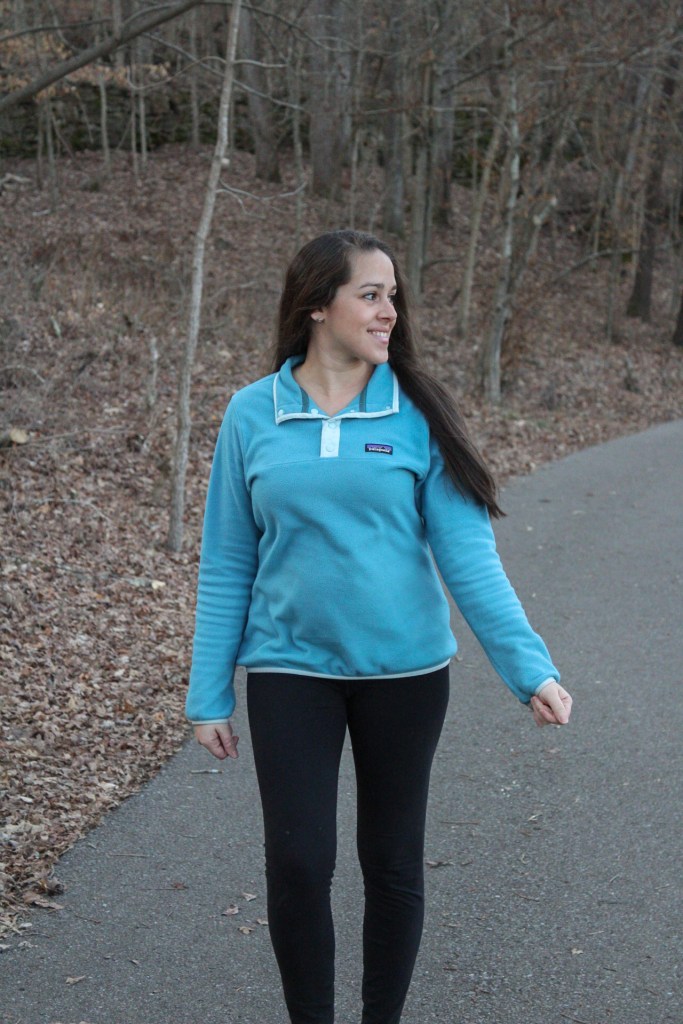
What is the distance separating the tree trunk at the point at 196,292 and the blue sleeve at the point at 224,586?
5175 mm

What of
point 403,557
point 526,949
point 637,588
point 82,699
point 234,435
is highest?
point 234,435

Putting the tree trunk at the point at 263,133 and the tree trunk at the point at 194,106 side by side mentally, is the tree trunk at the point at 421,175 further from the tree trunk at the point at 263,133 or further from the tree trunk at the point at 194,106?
the tree trunk at the point at 194,106

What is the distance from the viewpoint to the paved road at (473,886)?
10.9ft

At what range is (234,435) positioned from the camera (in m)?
2.79

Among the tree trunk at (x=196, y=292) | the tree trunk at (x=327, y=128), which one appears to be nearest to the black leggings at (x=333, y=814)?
the tree trunk at (x=196, y=292)

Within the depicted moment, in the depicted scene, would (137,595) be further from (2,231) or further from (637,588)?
(2,231)

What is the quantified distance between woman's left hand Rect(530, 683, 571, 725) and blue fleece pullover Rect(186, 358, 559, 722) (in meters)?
0.03

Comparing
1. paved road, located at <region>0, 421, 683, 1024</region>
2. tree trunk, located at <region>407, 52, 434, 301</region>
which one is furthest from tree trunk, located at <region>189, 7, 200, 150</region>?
paved road, located at <region>0, 421, 683, 1024</region>

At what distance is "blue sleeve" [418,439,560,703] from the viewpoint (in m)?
2.65

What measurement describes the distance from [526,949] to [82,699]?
8.99 feet

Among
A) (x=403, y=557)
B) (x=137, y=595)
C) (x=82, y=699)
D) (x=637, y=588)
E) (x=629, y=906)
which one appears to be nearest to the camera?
(x=403, y=557)

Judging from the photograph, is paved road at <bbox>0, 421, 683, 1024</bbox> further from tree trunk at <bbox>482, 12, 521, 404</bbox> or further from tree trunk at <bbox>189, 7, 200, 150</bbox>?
tree trunk at <bbox>189, 7, 200, 150</bbox>

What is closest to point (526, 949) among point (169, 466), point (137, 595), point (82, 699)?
point (82, 699)

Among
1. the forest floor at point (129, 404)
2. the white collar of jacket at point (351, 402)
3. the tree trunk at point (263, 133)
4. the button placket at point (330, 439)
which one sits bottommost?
the forest floor at point (129, 404)
